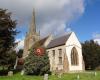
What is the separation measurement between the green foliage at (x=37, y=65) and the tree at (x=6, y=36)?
4.25 metres

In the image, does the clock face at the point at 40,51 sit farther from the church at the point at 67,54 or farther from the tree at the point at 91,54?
the tree at the point at 91,54

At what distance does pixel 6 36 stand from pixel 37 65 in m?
8.65

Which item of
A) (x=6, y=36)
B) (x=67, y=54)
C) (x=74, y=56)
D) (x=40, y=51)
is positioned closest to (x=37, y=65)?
(x=40, y=51)

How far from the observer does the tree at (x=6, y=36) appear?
4509cm

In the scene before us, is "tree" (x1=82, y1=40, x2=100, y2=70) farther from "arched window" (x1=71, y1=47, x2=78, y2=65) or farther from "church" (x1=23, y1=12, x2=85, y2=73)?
"arched window" (x1=71, y1=47, x2=78, y2=65)

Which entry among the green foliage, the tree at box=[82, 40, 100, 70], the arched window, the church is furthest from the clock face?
the tree at box=[82, 40, 100, 70]

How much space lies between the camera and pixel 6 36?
46.6 meters

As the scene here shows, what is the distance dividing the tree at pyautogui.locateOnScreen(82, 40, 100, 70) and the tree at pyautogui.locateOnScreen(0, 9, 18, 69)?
29398mm

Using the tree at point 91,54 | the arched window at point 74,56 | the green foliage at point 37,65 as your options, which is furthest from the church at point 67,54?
the green foliage at point 37,65

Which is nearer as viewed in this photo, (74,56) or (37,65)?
(37,65)

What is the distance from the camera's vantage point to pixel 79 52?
64.1 meters

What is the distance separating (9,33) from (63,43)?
1819cm

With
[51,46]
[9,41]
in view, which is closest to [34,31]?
[51,46]

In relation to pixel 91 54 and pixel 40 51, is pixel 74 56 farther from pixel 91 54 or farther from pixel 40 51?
pixel 40 51
